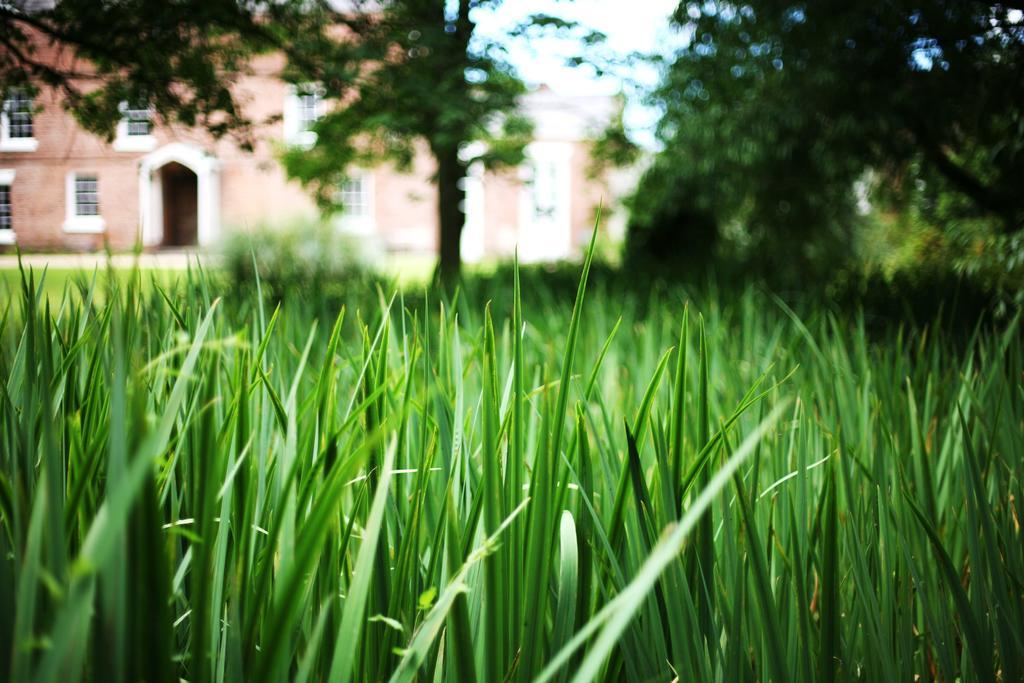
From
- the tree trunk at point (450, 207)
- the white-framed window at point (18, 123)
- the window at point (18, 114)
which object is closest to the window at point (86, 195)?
the white-framed window at point (18, 123)

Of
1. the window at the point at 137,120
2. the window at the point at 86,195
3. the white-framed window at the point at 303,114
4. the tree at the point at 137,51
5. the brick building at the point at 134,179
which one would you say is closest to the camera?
the brick building at the point at 134,179

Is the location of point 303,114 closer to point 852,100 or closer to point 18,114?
point 18,114

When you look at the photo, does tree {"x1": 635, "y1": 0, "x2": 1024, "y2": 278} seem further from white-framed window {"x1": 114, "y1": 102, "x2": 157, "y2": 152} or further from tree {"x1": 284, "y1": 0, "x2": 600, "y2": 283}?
white-framed window {"x1": 114, "y1": 102, "x2": 157, "y2": 152}

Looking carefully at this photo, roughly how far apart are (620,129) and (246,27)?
3.56 meters

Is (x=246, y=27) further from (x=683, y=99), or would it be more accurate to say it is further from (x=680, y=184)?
(x=680, y=184)

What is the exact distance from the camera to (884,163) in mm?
4391

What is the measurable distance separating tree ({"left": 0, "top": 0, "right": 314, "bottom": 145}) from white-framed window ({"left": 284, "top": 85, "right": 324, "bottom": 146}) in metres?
0.36

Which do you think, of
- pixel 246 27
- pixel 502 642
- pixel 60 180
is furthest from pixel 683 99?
pixel 502 642

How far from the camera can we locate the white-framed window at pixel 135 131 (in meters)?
3.43

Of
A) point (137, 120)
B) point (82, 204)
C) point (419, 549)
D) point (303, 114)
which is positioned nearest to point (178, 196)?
point (137, 120)

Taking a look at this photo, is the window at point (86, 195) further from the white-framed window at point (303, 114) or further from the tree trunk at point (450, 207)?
the tree trunk at point (450, 207)

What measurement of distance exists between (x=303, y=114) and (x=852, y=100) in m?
9.94

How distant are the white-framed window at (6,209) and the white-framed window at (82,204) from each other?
0.54 feet

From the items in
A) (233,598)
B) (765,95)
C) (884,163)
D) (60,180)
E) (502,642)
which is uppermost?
(765,95)
